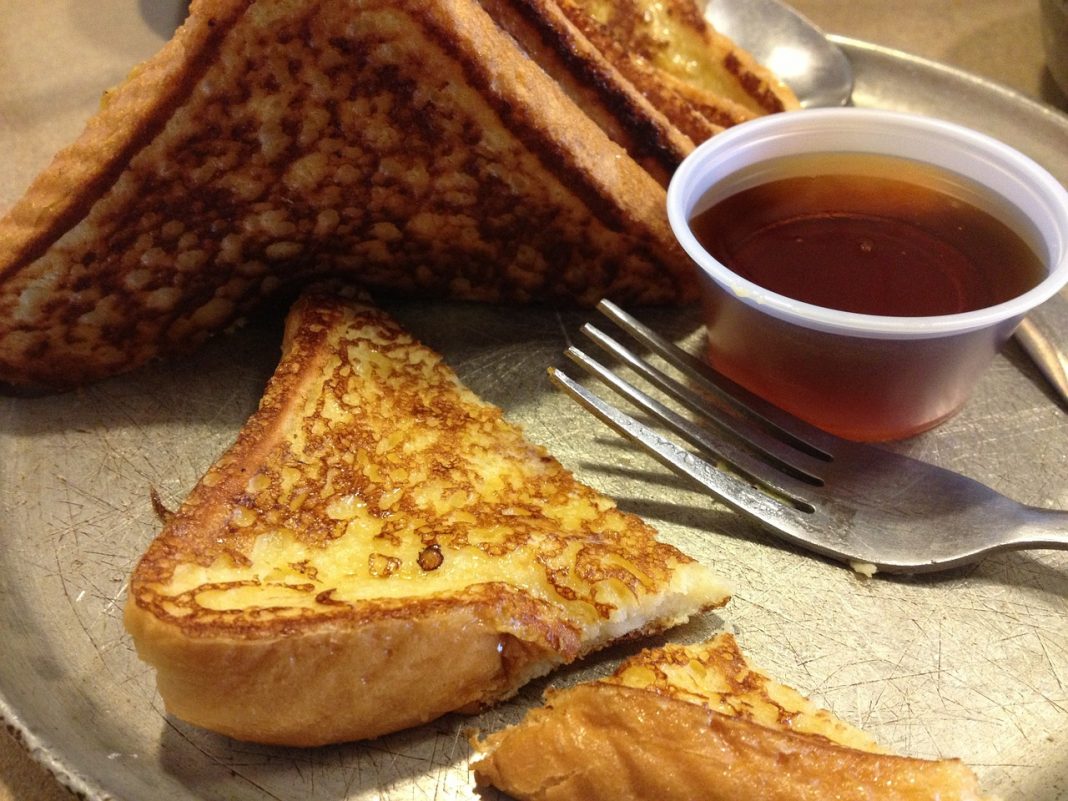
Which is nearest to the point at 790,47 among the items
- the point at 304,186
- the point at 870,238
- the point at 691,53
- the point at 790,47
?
the point at 790,47

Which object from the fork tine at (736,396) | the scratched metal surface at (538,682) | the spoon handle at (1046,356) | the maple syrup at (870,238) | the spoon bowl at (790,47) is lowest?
the scratched metal surface at (538,682)

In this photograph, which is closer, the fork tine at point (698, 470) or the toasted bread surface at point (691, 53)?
the fork tine at point (698, 470)

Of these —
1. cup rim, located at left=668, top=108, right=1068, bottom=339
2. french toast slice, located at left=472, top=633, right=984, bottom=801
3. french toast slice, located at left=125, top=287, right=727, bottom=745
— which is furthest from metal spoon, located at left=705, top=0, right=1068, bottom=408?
french toast slice, located at left=472, top=633, right=984, bottom=801

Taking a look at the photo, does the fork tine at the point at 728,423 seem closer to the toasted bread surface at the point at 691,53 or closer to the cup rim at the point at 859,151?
the cup rim at the point at 859,151

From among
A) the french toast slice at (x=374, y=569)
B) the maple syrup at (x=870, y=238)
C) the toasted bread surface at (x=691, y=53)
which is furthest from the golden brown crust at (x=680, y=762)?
the toasted bread surface at (x=691, y=53)

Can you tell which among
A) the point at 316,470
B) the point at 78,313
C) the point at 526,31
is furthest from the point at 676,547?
the point at 78,313

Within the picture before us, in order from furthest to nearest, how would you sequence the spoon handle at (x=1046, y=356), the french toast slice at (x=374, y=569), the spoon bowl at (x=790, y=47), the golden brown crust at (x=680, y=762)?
the spoon bowl at (x=790, y=47)
the spoon handle at (x=1046, y=356)
the french toast slice at (x=374, y=569)
the golden brown crust at (x=680, y=762)

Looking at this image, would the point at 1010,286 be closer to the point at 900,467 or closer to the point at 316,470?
the point at 900,467
